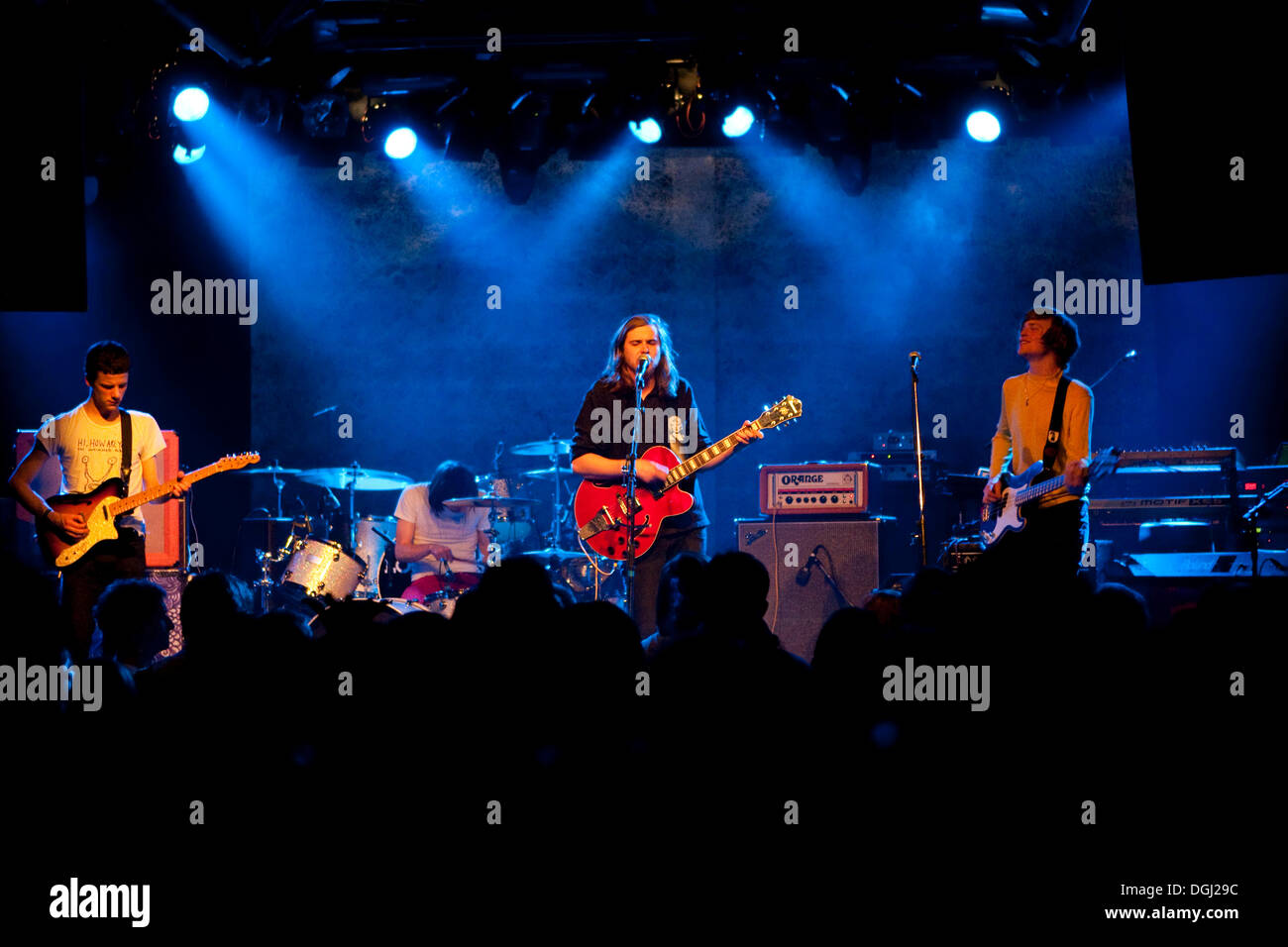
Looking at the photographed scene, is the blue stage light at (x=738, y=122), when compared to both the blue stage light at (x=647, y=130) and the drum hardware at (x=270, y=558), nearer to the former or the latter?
the blue stage light at (x=647, y=130)

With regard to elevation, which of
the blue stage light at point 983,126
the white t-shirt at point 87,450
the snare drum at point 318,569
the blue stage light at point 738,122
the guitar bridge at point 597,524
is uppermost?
the blue stage light at point 738,122

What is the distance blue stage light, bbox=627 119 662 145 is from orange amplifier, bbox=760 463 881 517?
4066mm

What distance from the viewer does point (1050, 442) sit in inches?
216

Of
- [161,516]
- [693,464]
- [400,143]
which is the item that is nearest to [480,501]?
[161,516]

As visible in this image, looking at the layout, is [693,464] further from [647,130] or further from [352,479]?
[647,130]

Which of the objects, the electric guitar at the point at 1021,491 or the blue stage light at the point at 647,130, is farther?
the blue stage light at the point at 647,130

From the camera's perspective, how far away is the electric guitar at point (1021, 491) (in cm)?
527

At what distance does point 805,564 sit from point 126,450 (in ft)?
13.1

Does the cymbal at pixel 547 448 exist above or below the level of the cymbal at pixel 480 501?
above

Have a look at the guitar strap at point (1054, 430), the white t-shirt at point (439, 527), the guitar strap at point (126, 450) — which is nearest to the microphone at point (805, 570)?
the guitar strap at point (1054, 430)

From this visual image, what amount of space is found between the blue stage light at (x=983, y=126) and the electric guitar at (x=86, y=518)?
7.23 meters

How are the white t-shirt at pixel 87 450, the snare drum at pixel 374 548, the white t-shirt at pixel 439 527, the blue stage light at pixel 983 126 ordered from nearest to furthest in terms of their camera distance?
the white t-shirt at pixel 87 450
the white t-shirt at pixel 439 527
the snare drum at pixel 374 548
the blue stage light at pixel 983 126

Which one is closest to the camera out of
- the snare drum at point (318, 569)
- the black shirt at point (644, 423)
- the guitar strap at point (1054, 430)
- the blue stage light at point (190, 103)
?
the guitar strap at point (1054, 430)
